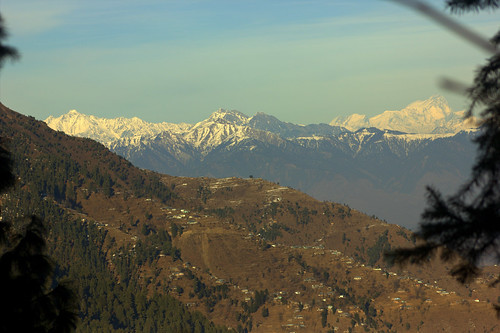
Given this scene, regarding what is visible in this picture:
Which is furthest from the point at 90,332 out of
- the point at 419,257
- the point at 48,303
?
Answer: the point at 419,257

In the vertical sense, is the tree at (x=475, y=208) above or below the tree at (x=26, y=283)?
above

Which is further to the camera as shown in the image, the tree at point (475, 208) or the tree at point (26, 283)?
the tree at point (26, 283)

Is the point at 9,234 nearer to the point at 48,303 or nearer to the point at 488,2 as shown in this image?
the point at 48,303

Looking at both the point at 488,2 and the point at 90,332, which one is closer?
the point at 488,2

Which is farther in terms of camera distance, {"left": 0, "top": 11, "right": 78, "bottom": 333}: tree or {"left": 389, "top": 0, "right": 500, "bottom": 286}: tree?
{"left": 0, "top": 11, "right": 78, "bottom": 333}: tree

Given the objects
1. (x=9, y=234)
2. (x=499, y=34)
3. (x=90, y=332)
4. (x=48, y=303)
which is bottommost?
(x=90, y=332)

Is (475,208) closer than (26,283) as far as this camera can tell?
Yes

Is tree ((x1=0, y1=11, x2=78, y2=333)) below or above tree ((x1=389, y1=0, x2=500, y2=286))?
below

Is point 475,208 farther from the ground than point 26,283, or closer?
farther from the ground
